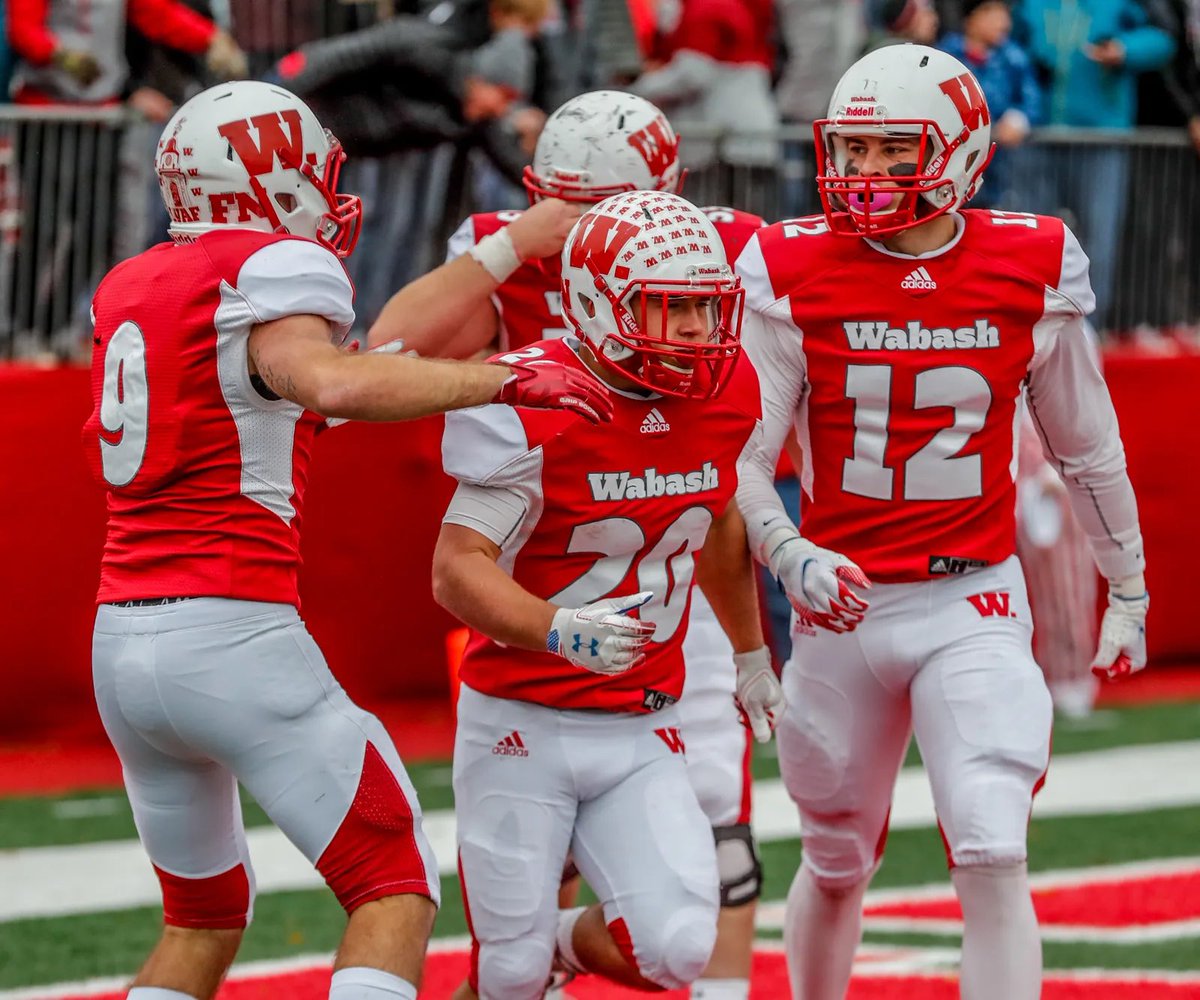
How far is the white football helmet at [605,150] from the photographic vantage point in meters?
4.88

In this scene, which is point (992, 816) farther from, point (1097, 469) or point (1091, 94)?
point (1091, 94)

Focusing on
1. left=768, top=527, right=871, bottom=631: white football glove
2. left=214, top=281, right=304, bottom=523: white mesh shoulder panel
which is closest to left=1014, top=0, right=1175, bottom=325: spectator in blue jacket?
left=768, top=527, right=871, bottom=631: white football glove

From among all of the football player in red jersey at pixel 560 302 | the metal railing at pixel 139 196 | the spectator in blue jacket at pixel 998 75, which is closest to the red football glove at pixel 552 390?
the football player in red jersey at pixel 560 302

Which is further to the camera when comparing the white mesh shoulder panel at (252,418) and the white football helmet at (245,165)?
the white football helmet at (245,165)

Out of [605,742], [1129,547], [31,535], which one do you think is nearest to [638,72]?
[31,535]

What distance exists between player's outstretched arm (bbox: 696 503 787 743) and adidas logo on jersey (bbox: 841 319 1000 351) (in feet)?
1.54

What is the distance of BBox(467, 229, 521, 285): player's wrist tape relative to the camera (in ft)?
16.3

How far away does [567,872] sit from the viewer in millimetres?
4535

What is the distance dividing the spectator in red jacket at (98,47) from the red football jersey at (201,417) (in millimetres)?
4290

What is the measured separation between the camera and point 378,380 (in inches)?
141

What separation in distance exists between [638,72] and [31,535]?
322cm

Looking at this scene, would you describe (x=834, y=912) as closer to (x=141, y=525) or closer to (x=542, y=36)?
(x=141, y=525)

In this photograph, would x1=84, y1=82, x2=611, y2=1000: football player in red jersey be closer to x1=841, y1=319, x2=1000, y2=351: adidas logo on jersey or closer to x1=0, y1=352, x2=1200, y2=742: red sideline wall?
x1=841, y1=319, x2=1000, y2=351: adidas logo on jersey

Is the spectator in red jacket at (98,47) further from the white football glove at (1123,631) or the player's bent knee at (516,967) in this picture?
the player's bent knee at (516,967)
